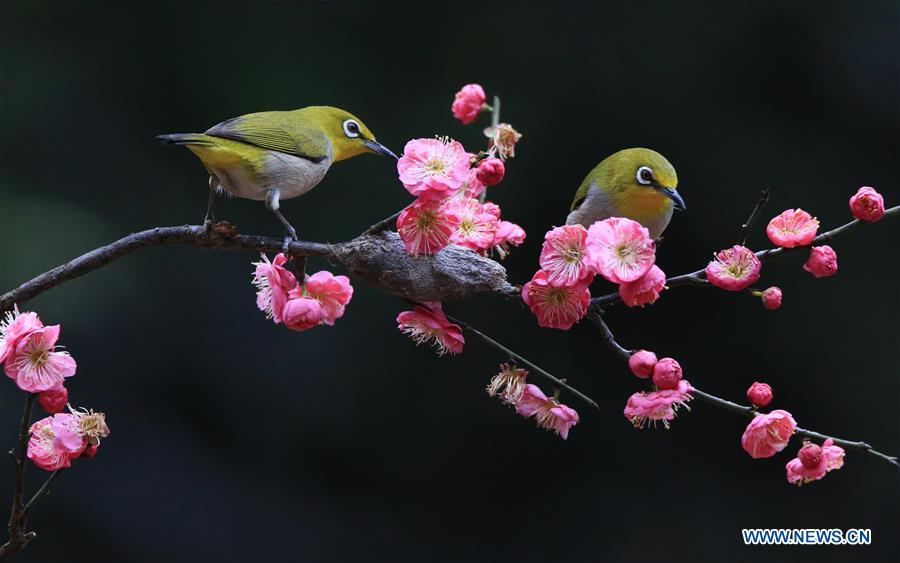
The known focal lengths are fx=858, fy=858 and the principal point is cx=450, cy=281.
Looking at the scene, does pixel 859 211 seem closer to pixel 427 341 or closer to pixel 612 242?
pixel 612 242

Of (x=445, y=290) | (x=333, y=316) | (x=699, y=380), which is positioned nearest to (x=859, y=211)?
(x=445, y=290)

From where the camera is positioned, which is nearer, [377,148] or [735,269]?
[735,269]

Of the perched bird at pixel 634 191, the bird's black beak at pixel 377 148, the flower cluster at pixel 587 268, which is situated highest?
the perched bird at pixel 634 191

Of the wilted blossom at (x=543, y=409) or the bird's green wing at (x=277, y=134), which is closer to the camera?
the wilted blossom at (x=543, y=409)

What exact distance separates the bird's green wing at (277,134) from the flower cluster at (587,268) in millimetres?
556

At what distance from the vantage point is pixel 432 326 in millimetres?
1312

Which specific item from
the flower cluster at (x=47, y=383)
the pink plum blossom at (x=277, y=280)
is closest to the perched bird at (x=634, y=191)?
the pink plum blossom at (x=277, y=280)

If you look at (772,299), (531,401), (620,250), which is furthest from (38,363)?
(772,299)

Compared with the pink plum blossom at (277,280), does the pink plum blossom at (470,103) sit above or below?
above

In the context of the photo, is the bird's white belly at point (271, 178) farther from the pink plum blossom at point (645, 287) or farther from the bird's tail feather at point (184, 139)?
the pink plum blossom at point (645, 287)

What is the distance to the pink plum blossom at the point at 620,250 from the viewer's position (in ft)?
3.70

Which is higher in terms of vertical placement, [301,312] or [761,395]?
[761,395]

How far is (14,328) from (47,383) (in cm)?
9

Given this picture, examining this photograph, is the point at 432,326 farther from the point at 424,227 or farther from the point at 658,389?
the point at 658,389
